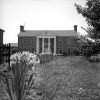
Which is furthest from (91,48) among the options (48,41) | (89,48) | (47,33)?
(47,33)

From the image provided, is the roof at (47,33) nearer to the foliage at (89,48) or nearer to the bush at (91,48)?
the foliage at (89,48)

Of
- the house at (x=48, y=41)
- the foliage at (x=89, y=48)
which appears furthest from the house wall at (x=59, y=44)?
the foliage at (x=89, y=48)

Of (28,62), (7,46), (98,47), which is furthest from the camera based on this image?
(98,47)

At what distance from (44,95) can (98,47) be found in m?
12.1

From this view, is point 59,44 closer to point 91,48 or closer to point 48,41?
point 48,41

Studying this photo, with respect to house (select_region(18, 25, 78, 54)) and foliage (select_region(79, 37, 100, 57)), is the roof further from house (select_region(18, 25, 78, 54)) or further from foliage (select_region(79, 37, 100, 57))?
foliage (select_region(79, 37, 100, 57))

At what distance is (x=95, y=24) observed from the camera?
1773cm

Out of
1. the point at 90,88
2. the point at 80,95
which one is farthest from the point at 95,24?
the point at 80,95

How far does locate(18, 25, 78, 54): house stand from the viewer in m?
66.3

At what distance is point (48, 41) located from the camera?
6819cm

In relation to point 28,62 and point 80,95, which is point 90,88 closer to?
point 80,95

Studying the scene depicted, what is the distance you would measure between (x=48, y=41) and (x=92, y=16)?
166ft

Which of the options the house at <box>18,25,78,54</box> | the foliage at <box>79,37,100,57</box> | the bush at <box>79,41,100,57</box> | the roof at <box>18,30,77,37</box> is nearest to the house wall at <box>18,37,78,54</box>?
the house at <box>18,25,78,54</box>

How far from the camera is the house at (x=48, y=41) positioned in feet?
218
